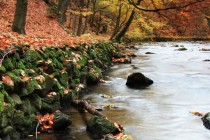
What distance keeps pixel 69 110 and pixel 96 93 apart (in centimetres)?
246

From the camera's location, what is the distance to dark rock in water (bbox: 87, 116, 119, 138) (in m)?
6.23

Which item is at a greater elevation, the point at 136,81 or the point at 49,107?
the point at 49,107

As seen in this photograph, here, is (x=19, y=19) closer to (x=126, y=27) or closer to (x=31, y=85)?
(x=31, y=85)

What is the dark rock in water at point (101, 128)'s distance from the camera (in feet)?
20.4

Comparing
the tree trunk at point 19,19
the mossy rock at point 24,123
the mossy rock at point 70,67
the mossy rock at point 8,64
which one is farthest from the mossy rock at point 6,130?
the tree trunk at point 19,19

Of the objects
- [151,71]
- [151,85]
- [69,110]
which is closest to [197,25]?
[151,71]

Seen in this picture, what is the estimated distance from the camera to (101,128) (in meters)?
6.27

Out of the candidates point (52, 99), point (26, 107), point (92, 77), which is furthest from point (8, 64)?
point (92, 77)

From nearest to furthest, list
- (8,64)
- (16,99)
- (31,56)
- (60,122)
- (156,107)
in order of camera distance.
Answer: (16,99), (8,64), (60,122), (31,56), (156,107)

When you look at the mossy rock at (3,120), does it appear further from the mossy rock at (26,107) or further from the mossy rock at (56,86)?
the mossy rock at (56,86)

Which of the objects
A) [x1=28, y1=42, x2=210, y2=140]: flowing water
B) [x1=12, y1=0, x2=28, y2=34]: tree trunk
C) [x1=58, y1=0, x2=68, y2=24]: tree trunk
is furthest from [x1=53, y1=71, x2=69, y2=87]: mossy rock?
[x1=58, y1=0, x2=68, y2=24]: tree trunk

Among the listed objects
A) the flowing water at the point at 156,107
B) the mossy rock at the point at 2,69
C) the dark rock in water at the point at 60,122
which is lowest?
the flowing water at the point at 156,107

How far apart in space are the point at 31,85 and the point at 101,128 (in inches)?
62.8

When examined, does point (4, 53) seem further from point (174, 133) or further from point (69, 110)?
point (174, 133)
